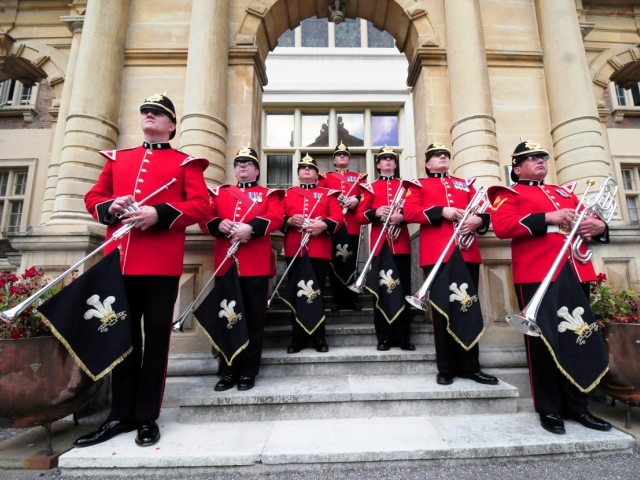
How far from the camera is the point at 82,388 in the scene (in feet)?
8.86

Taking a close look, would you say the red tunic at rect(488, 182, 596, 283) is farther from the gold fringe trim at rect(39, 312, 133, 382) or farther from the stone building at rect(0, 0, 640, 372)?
the gold fringe trim at rect(39, 312, 133, 382)

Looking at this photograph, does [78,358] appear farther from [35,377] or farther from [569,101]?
[569,101]

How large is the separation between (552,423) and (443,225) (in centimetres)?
182

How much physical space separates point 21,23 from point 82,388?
30.1 ft

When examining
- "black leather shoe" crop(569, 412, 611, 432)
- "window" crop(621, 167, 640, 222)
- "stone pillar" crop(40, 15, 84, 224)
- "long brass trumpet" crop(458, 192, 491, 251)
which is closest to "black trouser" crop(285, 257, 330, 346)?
"long brass trumpet" crop(458, 192, 491, 251)

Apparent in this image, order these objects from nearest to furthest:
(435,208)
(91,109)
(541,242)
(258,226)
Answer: (541,242)
(258,226)
(435,208)
(91,109)

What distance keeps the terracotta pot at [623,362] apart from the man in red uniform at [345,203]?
9.59 feet

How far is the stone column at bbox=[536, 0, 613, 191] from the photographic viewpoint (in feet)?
15.5

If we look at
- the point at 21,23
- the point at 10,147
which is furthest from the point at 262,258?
the point at 10,147

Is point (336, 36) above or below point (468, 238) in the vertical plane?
above

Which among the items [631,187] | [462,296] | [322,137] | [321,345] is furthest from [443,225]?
Result: [631,187]

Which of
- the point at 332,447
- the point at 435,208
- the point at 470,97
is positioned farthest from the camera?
the point at 470,97

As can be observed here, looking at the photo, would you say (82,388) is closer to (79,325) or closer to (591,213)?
(79,325)

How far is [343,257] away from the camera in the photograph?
17.7 ft
